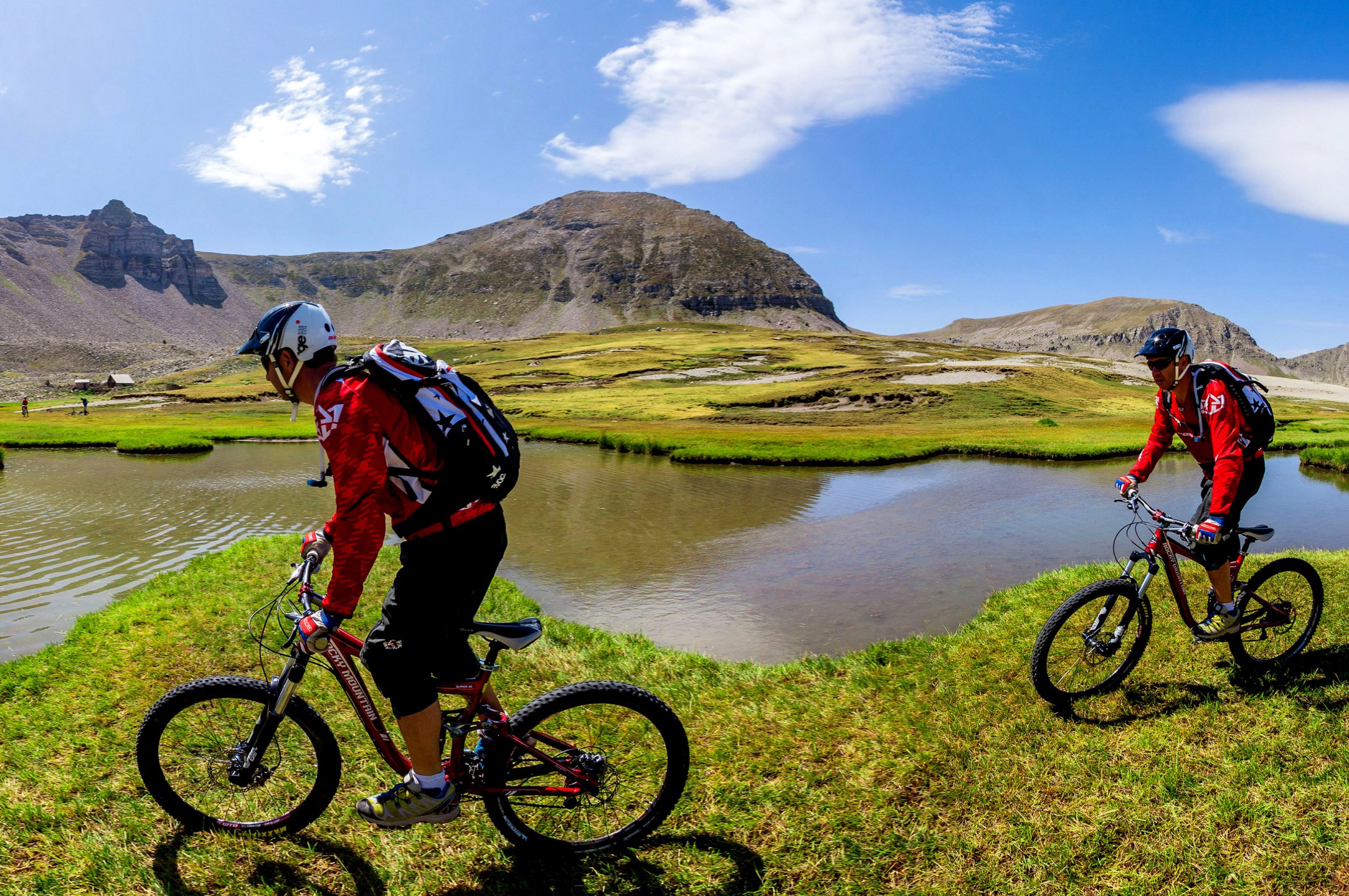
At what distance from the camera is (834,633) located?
12.8 m

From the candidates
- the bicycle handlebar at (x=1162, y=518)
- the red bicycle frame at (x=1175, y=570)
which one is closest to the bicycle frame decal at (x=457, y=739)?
the red bicycle frame at (x=1175, y=570)

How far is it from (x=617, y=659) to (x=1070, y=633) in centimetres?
551

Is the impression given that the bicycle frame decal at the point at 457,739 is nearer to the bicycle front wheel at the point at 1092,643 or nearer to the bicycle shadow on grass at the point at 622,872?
the bicycle shadow on grass at the point at 622,872

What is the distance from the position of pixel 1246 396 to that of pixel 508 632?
26.1ft

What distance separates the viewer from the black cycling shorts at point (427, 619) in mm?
4512

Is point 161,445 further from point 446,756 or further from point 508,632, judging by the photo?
point 508,632

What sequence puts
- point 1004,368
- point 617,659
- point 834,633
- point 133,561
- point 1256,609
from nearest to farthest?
point 1256,609
point 617,659
point 834,633
point 133,561
point 1004,368

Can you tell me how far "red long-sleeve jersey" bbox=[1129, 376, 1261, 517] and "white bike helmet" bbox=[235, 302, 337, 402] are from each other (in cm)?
801

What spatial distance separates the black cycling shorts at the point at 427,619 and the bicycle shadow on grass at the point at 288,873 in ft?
4.70

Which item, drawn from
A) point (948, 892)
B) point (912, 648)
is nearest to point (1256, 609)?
point (912, 648)

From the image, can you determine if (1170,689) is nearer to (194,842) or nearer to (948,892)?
(948,892)

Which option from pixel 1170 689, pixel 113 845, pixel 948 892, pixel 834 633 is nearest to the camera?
pixel 948 892

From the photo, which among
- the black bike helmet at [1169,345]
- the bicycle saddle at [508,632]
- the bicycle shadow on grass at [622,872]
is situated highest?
the black bike helmet at [1169,345]

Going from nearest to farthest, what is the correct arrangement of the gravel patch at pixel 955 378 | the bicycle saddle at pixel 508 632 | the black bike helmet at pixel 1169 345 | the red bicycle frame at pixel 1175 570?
the bicycle saddle at pixel 508 632
the red bicycle frame at pixel 1175 570
the black bike helmet at pixel 1169 345
the gravel patch at pixel 955 378
